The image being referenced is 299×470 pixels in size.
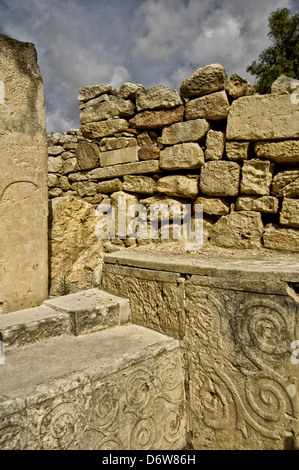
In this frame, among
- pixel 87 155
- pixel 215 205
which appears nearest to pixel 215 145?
pixel 215 205

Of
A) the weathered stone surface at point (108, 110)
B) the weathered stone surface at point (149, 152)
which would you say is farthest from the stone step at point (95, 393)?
the weathered stone surface at point (108, 110)

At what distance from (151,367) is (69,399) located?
627 millimetres

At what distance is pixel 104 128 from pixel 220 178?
5.56 ft

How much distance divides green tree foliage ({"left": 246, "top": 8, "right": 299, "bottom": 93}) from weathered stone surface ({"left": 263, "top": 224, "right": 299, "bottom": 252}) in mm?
8159

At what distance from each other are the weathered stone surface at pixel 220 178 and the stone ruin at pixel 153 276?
0.4 inches

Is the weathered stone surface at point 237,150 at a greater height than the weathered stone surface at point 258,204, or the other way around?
the weathered stone surface at point 237,150

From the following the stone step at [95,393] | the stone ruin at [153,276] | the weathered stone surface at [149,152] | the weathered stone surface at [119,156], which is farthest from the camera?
the weathered stone surface at [119,156]

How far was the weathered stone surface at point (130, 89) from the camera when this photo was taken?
12.0 feet

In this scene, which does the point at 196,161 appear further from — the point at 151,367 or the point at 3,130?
the point at 151,367

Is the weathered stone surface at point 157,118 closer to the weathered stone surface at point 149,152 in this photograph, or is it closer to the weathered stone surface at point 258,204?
the weathered stone surface at point 149,152

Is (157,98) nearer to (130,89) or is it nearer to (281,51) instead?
(130,89)

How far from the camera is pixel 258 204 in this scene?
115 inches

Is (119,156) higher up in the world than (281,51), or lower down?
lower down

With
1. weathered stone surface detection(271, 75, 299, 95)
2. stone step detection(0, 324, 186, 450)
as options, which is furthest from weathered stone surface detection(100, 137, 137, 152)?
stone step detection(0, 324, 186, 450)
